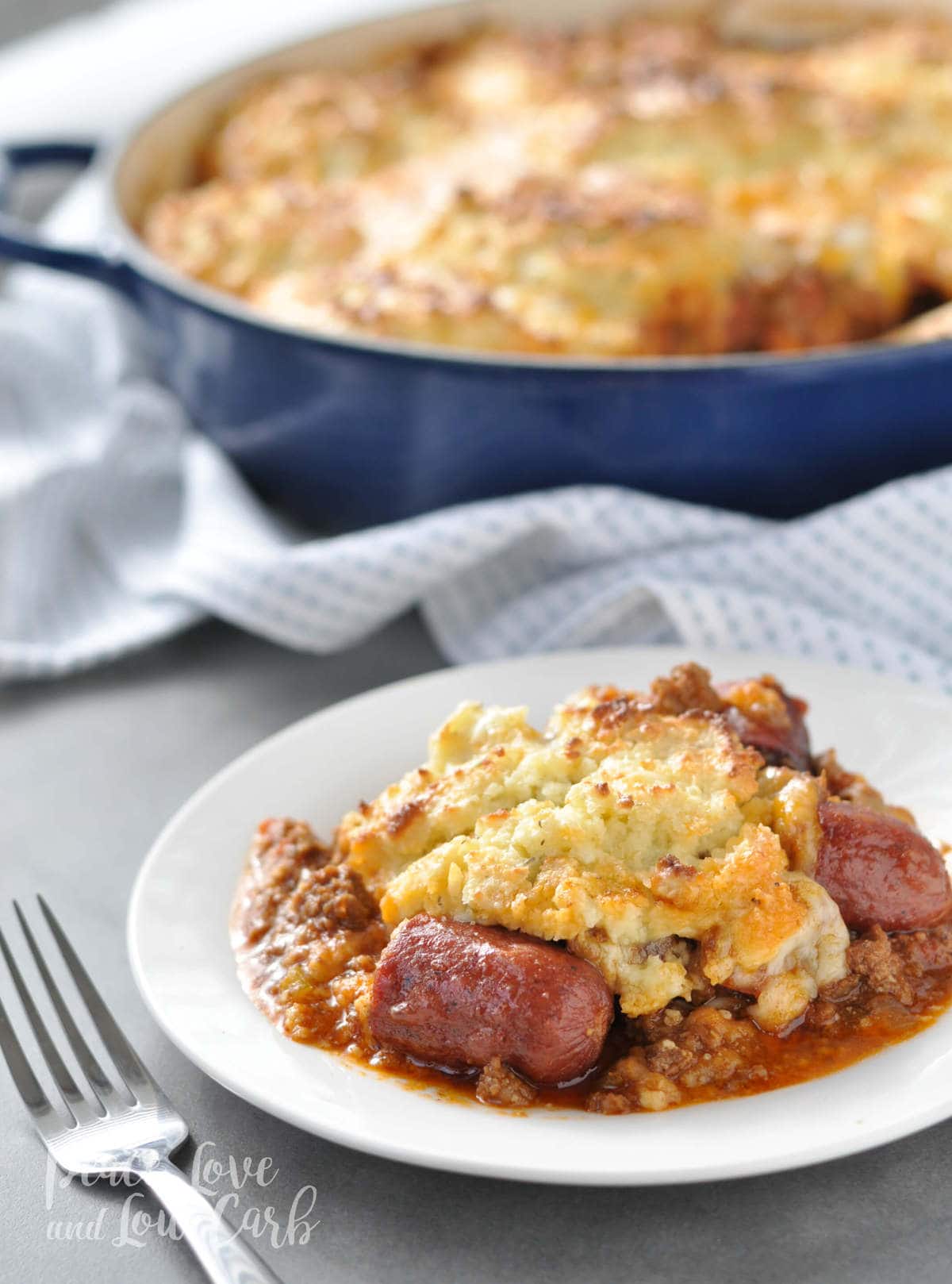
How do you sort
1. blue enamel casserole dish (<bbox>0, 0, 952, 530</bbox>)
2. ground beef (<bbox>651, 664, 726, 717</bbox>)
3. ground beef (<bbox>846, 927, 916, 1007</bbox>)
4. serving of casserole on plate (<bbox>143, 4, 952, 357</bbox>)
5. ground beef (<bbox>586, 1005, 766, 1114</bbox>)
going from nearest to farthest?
ground beef (<bbox>586, 1005, 766, 1114</bbox>) < ground beef (<bbox>846, 927, 916, 1007</bbox>) < ground beef (<bbox>651, 664, 726, 717</bbox>) < blue enamel casserole dish (<bbox>0, 0, 952, 530</bbox>) < serving of casserole on plate (<bbox>143, 4, 952, 357</bbox>)

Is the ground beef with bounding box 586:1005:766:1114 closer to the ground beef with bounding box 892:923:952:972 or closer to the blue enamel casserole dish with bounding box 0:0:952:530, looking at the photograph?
the ground beef with bounding box 892:923:952:972

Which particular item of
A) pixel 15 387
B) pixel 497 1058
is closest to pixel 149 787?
pixel 497 1058

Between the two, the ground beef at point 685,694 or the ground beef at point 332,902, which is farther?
the ground beef at point 685,694

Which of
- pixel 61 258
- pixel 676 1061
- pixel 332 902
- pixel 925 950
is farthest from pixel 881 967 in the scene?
pixel 61 258

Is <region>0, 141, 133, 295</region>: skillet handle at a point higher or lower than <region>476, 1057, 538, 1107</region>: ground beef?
higher

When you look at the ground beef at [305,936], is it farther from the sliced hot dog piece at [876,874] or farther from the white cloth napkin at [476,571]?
the white cloth napkin at [476,571]

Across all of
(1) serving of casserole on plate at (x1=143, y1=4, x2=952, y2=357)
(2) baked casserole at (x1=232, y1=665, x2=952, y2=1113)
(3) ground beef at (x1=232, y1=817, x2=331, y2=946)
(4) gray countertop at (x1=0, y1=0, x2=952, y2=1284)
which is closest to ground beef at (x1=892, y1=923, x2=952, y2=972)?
(2) baked casserole at (x1=232, y1=665, x2=952, y2=1113)

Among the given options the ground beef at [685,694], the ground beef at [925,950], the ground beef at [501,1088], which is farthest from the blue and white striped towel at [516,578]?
the ground beef at [501,1088]

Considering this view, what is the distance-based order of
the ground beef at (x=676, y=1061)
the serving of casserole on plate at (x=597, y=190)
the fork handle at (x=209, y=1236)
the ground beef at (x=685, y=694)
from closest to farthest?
the fork handle at (x=209, y=1236) → the ground beef at (x=676, y=1061) → the ground beef at (x=685, y=694) → the serving of casserole on plate at (x=597, y=190)
